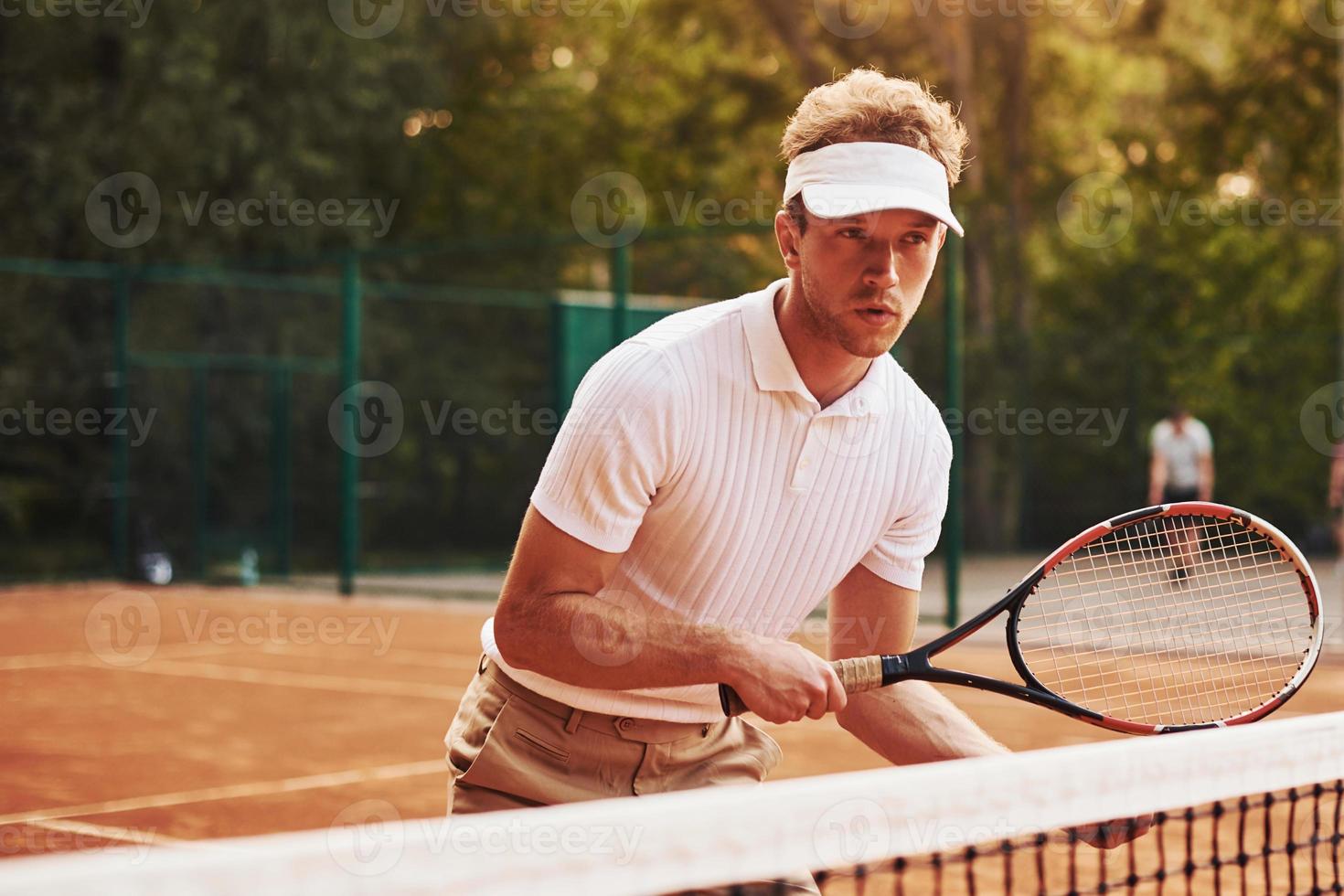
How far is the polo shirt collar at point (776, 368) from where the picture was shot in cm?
240

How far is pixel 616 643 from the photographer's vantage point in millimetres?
2166

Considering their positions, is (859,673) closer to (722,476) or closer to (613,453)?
(722,476)

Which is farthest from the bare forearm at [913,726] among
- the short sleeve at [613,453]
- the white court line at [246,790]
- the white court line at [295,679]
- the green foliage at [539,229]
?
the green foliage at [539,229]

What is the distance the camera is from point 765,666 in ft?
6.98

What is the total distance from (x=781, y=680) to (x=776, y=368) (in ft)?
1.54

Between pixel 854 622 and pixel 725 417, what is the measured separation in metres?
0.43

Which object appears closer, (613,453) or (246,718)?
(613,453)

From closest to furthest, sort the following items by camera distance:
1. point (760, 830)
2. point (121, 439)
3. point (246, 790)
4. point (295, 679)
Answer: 1. point (760, 830)
2. point (246, 790)
3. point (295, 679)
4. point (121, 439)

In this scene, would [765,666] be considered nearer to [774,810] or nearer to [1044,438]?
[774,810]

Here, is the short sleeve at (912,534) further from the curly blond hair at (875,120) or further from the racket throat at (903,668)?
the curly blond hair at (875,120)

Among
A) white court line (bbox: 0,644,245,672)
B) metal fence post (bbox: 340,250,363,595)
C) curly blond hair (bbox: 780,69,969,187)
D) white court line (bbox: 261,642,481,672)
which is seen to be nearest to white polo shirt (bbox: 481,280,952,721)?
curly blond hair (bbox: 780,69,969,187)

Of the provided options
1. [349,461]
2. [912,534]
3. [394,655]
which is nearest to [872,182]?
[912,534]

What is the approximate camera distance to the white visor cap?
227 cm

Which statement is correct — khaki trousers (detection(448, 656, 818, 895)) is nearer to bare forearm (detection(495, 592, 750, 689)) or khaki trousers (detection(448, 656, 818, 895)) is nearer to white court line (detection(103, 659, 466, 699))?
bare forearm (detection(495, 592, 750, 689))
